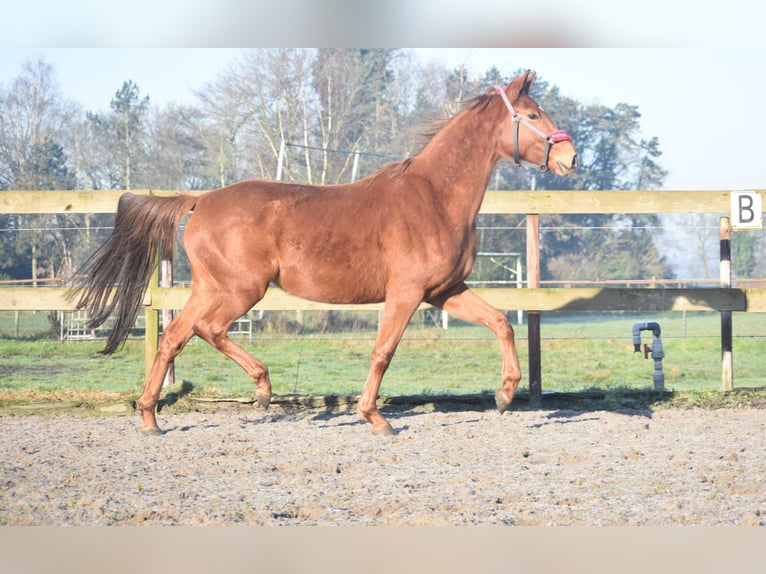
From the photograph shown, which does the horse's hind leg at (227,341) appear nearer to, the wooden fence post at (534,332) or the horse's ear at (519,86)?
the wooden fence post at (534,332)

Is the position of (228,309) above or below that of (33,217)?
below

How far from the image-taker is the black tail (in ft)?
18.8

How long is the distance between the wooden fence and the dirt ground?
928mm

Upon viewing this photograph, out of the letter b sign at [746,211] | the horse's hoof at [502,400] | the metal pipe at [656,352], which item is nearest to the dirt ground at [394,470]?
the horse's hoof at [502,400]

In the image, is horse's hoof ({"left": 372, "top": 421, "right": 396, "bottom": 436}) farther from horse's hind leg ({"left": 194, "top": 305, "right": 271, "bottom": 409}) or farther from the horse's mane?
the horse's mane

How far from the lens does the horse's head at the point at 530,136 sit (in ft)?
17.9

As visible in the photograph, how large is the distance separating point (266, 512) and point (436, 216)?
2719 millimetres

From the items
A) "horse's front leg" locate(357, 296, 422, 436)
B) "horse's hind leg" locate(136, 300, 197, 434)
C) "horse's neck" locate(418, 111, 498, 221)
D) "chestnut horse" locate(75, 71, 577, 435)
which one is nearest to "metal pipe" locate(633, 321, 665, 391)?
"chestnut horse" locate(75, 71, 577, 435)

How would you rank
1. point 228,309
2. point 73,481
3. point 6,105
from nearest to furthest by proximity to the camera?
point 73,481 < point 228,309 < point 6,105

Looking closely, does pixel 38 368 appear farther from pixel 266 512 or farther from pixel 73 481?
pixel 266 512

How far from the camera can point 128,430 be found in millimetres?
5492

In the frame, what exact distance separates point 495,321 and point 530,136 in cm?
131
